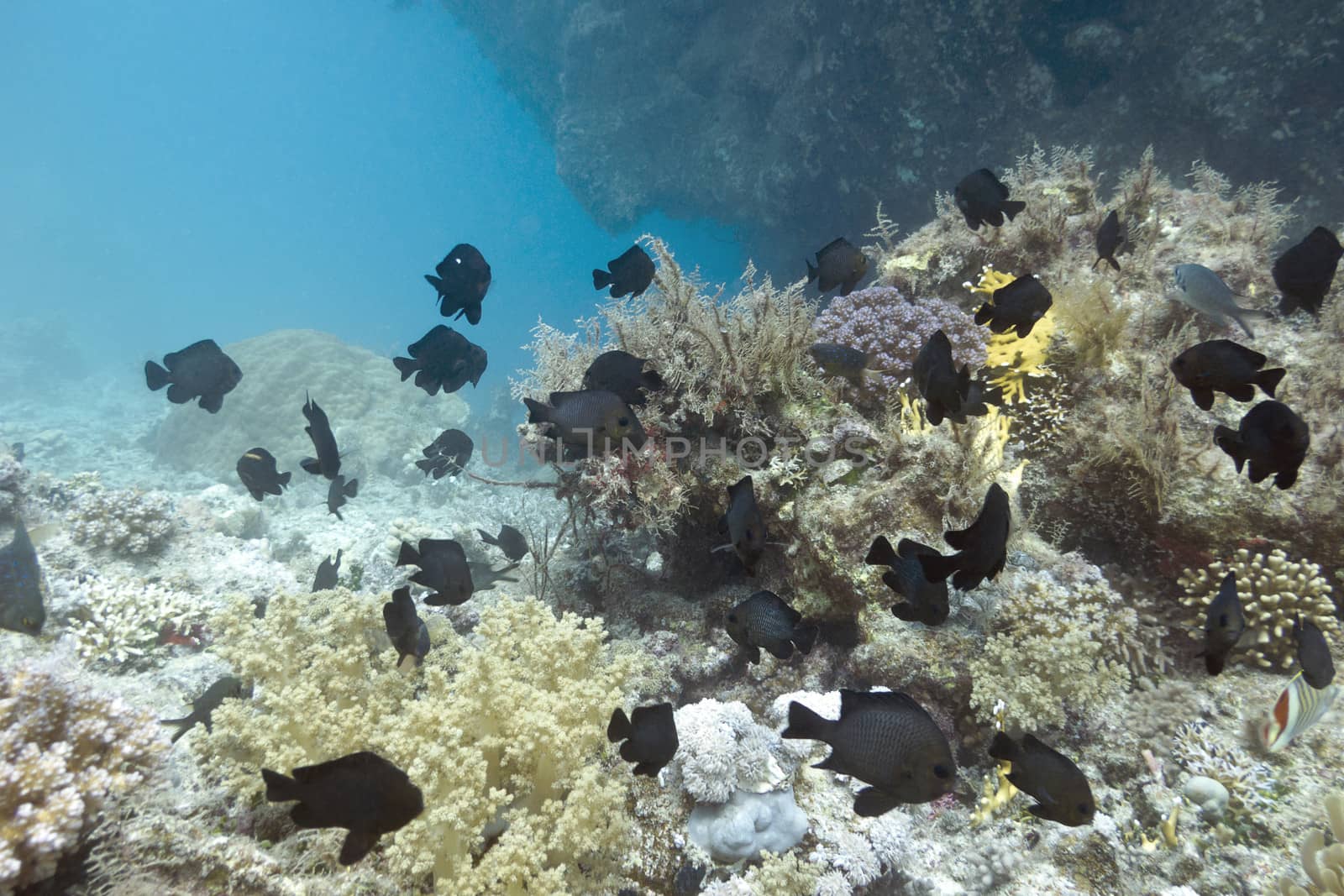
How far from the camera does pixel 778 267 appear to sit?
24219 millimetres

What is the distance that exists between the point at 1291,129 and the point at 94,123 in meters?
201

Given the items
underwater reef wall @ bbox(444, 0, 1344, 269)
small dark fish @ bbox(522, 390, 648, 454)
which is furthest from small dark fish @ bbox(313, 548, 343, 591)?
underwater reef wall @ bbox(444, 0, 1344, 269)

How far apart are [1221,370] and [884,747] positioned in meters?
2.25

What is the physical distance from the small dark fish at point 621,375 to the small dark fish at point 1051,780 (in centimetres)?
266

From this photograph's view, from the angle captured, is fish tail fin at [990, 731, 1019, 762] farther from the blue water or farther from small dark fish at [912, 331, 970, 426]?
the blue water

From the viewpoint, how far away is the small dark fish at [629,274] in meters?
4.30

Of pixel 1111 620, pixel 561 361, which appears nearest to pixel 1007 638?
pixel 1111 620

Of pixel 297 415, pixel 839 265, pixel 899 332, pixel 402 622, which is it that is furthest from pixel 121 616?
pixel 297 415

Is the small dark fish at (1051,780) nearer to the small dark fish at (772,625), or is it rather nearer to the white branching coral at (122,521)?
the small dark fish at (772,625)

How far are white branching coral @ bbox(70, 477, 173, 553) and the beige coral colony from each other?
0.05 m

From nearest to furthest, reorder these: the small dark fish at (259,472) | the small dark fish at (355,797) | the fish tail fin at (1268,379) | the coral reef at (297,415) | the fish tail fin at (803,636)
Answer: the small dark fish at (355,797) → the fish tail fin at (1268,379) → the fish tail fin at (803,636) → the small dark fish at (259,472) → the coral reef at (297,415)

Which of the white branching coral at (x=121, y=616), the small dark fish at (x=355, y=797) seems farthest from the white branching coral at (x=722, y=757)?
the white branching coral at (x=121, y=616)

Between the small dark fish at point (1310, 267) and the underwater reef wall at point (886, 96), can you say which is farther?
the underwater reef wall at point (886, 96)

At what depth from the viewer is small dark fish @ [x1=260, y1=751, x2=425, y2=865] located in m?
1.71
